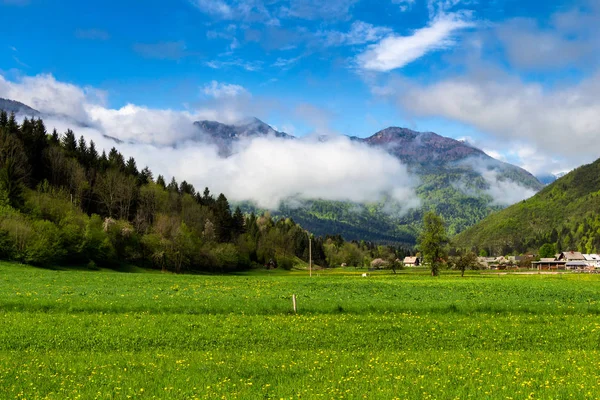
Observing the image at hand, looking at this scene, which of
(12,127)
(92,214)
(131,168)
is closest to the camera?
(92,214)

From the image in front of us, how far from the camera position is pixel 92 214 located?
325ft

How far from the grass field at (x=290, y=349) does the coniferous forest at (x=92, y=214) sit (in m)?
52.7

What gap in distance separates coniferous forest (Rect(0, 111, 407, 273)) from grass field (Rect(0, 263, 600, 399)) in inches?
2076

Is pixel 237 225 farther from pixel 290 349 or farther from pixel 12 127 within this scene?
pixel 290 349

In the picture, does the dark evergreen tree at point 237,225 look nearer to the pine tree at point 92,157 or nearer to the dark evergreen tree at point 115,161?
the dark evergreen tree at point 115,161

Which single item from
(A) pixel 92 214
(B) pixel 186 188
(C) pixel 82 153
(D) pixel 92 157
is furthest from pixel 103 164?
(B) pixel 186 188

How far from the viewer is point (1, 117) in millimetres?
109125

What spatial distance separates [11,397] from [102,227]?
297ft

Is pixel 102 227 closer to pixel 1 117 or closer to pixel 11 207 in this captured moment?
pixel 11 207

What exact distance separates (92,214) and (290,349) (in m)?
92.1

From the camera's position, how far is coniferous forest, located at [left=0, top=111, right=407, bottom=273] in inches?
3086

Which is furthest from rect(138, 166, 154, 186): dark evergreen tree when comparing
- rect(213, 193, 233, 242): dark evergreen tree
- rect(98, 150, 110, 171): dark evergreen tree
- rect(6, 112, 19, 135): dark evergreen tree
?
rect(6, 112, 19, 135): dark evergreen tree

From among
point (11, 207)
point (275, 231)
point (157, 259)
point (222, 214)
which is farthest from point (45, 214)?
point (275, 231)

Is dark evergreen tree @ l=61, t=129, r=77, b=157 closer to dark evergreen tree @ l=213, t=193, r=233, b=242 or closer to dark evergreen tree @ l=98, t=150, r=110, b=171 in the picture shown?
dark evergreen tree @ l=98, t=150, r=110, b=171
